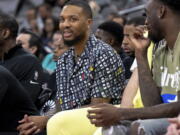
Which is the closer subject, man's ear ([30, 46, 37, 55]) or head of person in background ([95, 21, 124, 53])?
head of person in background ([95, 21, 124, 53])

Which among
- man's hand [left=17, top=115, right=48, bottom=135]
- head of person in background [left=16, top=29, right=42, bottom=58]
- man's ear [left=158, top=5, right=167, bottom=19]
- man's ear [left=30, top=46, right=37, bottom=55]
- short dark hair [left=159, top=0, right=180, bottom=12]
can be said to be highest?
Result: short dark hair [left=159, top=0, right=180, bottom=12]

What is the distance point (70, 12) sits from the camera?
686 centimetres

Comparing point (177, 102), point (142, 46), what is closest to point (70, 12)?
point (142, 46)

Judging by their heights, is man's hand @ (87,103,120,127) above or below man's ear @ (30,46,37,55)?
below

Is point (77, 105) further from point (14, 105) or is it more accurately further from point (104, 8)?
point (104, 8)

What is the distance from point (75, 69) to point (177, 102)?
1.83 m

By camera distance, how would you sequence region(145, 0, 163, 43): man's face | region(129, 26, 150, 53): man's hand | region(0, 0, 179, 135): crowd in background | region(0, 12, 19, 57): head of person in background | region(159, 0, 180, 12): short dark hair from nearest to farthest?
region(159, 0, 180, 12): short dark hair < region(145, 0, 163, 43): man's face < region(129, 26, 150, 53): man's hand < region(0, 0, 179, 135): crowd in background < region(0, 12, 19, 57): head of person in background

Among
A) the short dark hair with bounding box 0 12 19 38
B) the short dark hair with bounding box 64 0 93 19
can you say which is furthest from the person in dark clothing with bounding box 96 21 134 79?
the short dark hair with bounding box 64 0 93 19

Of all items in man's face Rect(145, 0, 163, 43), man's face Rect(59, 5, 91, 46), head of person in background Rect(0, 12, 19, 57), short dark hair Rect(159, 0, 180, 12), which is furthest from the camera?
head of person in background Rect(0, 12, 19, 57)

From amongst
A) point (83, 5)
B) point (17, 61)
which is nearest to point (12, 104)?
point (83, 5)

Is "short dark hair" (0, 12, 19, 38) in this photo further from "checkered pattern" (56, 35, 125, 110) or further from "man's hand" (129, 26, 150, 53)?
"man's hand" (129, 26, 150, 53)

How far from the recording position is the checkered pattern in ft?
21.1

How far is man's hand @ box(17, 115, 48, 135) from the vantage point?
246 inches

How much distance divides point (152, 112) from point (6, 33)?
11.5 feet
